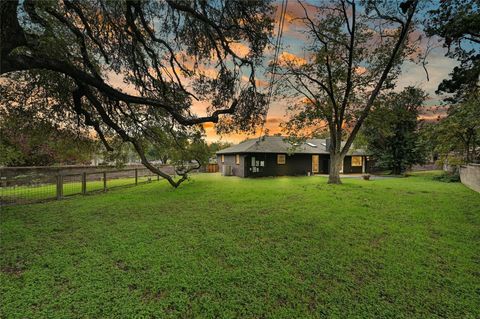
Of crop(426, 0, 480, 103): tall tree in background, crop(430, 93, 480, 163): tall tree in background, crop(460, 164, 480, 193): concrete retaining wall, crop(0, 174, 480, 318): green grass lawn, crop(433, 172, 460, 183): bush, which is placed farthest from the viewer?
crop(433, 172, 460, 183): bush

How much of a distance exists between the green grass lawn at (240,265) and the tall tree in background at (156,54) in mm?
3418

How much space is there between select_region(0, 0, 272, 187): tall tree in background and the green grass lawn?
11.2 feet

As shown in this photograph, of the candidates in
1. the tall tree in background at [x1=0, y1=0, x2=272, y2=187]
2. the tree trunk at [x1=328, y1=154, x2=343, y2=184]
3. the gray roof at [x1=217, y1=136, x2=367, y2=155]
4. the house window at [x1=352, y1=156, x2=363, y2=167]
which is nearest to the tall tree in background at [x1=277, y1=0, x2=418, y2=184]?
the tree trunk at [x1=328, y1=154, x2=343, y2=184]

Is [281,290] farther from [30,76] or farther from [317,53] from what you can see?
[317,53]

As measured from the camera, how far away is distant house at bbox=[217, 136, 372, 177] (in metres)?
20.1

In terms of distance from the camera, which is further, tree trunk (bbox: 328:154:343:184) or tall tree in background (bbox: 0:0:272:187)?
tree trunk (bbox: 328:154:343:184)

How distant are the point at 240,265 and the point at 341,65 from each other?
1438 centimetres

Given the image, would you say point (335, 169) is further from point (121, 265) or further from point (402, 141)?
point (121, 265)

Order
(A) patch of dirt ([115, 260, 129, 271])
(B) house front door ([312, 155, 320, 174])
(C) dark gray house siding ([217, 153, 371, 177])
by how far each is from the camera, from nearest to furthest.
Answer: (A) patch of dirt ([115, 260, 129, 271])
(C) dark gray house siding ([217, 153, 371, 177])
(B) house front door ([312, 155, 320, 174])

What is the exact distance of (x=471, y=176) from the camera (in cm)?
1242

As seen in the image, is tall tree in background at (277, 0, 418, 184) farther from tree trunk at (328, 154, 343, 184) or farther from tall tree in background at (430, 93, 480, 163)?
tall tree in background at (430, 93, 480, 163)

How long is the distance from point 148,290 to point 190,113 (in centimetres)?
671

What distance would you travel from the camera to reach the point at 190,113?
8.61m

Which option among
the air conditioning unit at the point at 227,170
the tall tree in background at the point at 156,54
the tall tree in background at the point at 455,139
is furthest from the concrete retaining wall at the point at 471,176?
the air conditioning unit at the point at 227,170
